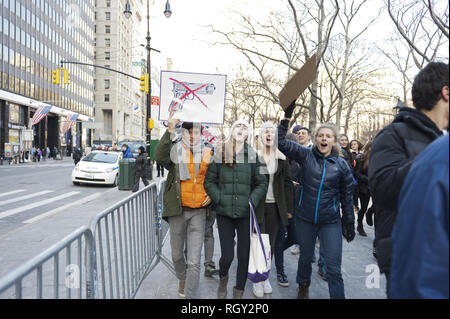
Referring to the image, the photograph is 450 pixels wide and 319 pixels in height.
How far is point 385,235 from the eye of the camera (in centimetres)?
236

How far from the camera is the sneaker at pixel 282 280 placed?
14.3ft

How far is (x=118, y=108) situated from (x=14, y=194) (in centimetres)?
7380

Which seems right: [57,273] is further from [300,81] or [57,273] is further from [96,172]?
[96,172]

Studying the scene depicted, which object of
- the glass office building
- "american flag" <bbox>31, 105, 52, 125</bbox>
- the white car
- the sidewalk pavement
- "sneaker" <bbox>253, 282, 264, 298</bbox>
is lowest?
the sidewalk pavement

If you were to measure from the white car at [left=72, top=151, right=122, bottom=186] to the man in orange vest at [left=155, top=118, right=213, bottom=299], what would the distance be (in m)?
11.9

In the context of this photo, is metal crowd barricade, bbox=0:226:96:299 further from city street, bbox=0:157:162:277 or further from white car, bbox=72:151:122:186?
white car, bbox=72:151:122:186

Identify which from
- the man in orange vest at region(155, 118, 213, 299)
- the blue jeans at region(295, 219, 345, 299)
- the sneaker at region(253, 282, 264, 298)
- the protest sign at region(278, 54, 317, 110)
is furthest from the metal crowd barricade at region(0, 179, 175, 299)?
the protest sign at region(278, 54, 317, 110)

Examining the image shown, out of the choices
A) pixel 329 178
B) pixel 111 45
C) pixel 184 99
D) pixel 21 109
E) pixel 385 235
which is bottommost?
pixel 385 235

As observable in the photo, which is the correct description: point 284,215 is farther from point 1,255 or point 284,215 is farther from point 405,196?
point 1,255

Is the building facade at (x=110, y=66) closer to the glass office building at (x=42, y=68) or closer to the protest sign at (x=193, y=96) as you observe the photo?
Answer: the glass office building at (x=42, y=68)

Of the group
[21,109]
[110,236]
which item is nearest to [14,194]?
[110,236]

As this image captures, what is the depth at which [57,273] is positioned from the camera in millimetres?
2072

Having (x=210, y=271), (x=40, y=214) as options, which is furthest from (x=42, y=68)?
(x=210, y=271)

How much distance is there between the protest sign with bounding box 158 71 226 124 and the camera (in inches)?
200
